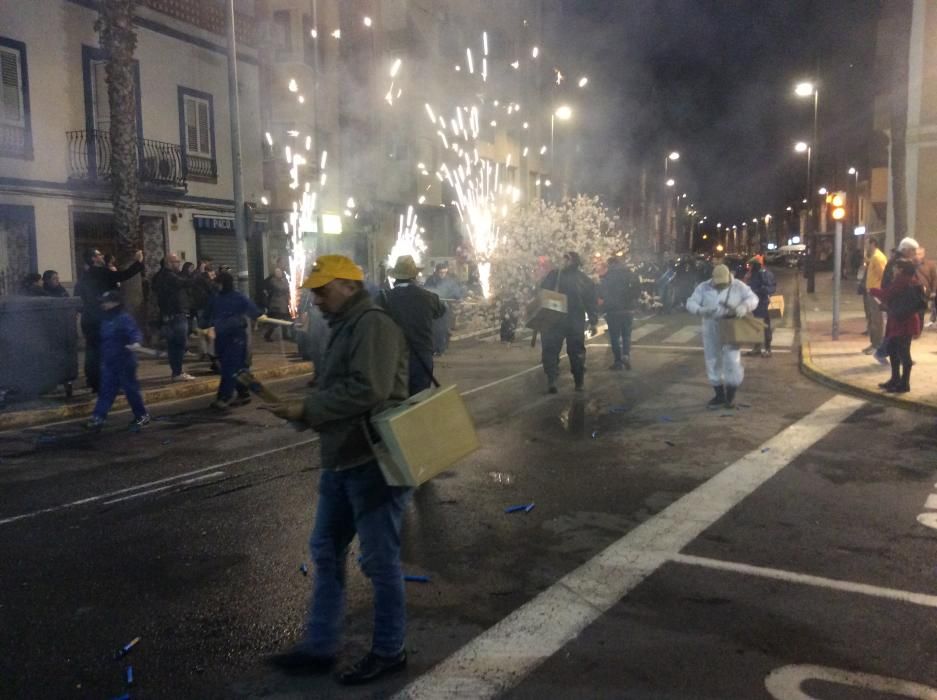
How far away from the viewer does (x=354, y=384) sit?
10.6 feet

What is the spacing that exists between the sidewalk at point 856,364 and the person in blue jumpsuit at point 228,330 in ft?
22.8

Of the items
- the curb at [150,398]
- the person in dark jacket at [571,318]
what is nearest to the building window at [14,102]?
the curb at [150,398]

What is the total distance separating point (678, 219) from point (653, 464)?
260 feet

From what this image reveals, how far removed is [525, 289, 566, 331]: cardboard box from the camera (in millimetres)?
9789

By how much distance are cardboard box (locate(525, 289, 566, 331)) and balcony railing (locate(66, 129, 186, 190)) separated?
8727 mm

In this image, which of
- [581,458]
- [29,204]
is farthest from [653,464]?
[29,204]

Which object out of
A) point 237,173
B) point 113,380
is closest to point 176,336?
point 113,380

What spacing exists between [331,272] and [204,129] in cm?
1760

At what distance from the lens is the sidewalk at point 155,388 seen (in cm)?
916

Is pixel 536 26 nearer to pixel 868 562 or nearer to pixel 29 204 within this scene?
pixel 29 204

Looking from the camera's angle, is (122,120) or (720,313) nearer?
(720,313)

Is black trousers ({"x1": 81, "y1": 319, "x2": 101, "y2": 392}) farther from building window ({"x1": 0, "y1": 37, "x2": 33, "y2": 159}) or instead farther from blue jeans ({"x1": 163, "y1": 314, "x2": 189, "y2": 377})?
building window ({"x1": 0, "y1": 37, "x2": 33, "y2": 159})

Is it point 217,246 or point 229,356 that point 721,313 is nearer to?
point 229,356

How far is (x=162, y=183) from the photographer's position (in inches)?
688
